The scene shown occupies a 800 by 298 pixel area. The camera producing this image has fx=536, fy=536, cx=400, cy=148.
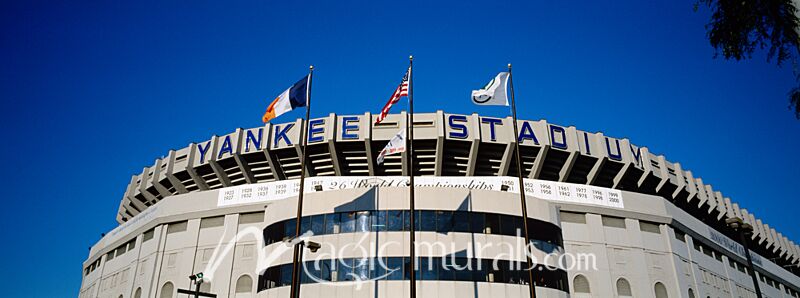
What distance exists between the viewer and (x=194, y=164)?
46.2 m

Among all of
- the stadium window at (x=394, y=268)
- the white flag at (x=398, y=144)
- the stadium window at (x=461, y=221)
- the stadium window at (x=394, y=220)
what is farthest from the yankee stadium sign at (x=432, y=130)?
the white flag at (x=398, y=144)

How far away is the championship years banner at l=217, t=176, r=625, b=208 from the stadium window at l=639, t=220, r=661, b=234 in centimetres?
239

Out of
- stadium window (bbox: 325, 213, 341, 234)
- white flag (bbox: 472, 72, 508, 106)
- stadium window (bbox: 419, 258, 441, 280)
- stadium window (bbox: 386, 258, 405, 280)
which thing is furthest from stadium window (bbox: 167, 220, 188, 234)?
white flag (bbox: 472, 72, 508, 106)

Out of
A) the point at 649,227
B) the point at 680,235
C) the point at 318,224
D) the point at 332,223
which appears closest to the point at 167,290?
the point at 318,224

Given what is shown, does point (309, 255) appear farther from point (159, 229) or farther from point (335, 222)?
point (159, 229)

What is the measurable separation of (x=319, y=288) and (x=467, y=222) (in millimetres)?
10198

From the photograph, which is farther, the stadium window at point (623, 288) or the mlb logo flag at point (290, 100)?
the stadium window at point (623, 288)

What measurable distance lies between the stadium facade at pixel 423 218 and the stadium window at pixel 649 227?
104 mm

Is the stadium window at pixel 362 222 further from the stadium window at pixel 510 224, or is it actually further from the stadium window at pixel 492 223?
the stadium window at pixel 510 224

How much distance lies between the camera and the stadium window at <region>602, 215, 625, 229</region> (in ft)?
136

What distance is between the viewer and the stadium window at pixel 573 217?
133 ft

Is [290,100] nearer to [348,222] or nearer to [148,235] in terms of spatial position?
[348,222]

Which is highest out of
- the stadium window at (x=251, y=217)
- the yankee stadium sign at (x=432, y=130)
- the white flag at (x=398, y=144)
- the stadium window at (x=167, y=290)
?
the yankee stadium sign at (x=432, y=130)

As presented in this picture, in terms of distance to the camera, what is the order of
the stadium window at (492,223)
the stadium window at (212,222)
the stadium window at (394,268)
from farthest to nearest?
the stadium window at (212,222) < the stadium window at (492,223) < the stadium window at (394,268)
